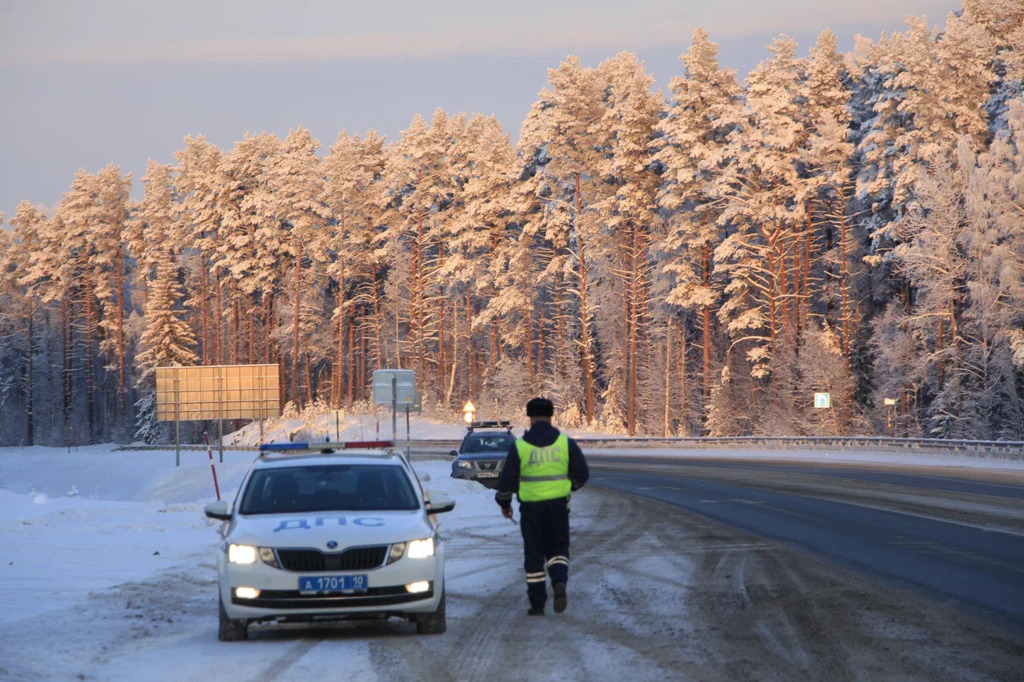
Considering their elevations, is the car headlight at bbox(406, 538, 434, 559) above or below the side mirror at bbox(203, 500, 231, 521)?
below

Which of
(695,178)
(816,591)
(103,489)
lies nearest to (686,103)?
(695,178)

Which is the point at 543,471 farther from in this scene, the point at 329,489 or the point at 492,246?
the point at 492,246

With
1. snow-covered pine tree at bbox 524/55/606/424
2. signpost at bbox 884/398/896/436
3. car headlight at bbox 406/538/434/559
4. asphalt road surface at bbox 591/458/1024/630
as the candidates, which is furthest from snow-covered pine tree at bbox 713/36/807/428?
car headlight at bbox 406/538/434/559

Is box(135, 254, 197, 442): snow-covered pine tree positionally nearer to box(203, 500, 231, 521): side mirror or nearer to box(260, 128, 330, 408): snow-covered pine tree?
box(260, 128, 330, 408): snow-covered pine tree

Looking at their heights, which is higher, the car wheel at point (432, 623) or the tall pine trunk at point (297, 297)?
the tall pine trunk at point (297, 297)

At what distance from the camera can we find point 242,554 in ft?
32.3

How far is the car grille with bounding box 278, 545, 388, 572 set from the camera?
974 centimetres

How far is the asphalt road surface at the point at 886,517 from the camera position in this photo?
1267 centimetres

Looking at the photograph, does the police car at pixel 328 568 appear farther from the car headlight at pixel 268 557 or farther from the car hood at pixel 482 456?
the car hood at pixel 482 456

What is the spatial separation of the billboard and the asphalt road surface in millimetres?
24774

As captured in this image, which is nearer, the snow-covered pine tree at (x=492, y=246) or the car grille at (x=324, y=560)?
the car grille at (x=324, y=560)

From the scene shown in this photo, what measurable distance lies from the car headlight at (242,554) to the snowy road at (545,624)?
682 millimetres

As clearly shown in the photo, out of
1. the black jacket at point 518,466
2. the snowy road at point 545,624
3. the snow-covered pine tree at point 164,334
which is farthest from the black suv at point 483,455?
the snow-covered pine tree at point 164,334

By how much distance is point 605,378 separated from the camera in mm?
75375
